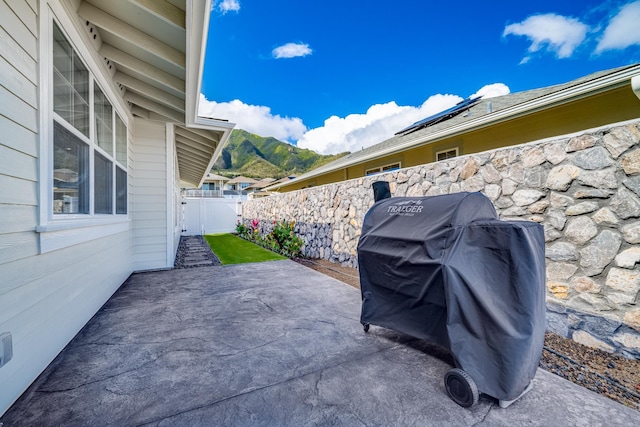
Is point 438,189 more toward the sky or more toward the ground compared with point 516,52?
more toward the ground

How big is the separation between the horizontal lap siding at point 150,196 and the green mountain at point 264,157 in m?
54.4

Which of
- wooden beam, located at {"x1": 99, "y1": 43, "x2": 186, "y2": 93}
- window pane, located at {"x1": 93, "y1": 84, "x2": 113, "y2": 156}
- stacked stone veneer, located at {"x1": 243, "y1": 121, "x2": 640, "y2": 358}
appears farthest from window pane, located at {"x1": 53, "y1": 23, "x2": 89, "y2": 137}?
stacked stone veneer, located at {"x1": 243, "y1": 121, "x2": 640, "y2": 358}

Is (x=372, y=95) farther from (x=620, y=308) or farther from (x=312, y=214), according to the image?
(x=620, y=308)

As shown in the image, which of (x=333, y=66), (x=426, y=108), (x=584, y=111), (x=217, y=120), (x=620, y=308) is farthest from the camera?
(x=426, y=108)

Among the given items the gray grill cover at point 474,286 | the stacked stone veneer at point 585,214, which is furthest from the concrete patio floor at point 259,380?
the stacked stone veneer at point 585,214

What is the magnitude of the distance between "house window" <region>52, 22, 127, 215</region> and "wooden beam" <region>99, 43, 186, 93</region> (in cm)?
52

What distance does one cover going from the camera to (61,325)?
8.20ft

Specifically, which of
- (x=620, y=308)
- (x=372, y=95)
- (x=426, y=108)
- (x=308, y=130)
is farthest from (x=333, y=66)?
(x=308, y=130)

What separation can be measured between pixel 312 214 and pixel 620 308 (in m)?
6.17

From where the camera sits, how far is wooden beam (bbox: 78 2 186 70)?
3010 mm

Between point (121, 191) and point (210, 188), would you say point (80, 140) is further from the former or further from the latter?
point (210, 188)

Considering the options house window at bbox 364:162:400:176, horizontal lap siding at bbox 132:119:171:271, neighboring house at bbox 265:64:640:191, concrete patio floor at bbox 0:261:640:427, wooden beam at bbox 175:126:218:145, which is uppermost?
wooden beam at bbox 175:126:218:145

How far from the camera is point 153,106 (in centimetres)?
529

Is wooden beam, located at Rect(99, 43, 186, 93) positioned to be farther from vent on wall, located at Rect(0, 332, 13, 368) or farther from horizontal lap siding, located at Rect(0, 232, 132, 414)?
vent on wall, located at Rect(0, 332, 13, 368)
